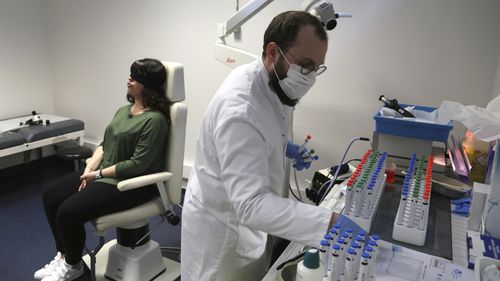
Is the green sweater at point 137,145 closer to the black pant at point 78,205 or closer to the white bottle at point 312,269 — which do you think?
the black pant at point 78,205

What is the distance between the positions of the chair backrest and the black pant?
103 mm

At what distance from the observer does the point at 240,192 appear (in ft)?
3.06

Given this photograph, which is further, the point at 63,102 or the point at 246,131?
the point at 63,102

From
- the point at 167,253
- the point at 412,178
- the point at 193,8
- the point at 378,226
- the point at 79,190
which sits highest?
the point at 193,8

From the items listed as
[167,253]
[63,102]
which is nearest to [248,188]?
[167,253]

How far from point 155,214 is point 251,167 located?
115cm

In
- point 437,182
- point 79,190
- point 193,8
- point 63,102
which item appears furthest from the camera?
point 63,102

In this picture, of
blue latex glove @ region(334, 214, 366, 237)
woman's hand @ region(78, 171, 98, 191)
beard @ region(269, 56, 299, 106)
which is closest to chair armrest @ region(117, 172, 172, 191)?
woman's hand @ region(78, 171, 98, 191)

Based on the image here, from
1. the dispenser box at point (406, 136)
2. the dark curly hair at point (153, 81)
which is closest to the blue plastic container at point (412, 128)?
the dispenser box at point (406, 136)

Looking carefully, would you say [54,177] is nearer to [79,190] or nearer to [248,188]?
Result: [79,190]

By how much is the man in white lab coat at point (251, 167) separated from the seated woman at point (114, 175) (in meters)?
0.69

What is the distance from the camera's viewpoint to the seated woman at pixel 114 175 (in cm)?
179

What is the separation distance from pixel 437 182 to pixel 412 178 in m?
0.24

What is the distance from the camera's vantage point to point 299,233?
0.92 meters
